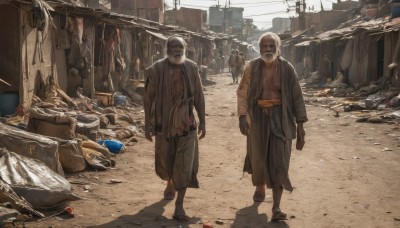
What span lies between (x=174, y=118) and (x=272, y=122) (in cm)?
95

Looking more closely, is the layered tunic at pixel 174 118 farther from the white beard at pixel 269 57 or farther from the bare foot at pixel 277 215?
the bare foot at pixel 277 215

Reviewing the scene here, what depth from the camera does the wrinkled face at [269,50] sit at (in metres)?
4.91

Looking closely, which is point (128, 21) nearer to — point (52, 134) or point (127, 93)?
point (127, 93)

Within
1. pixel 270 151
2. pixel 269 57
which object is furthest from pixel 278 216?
pixel 269 57

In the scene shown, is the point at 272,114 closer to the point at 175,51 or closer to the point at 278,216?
the point at 278,216

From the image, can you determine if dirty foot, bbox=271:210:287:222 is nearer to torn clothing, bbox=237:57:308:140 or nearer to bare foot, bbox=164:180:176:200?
torn clothing, bbox=237:57:308:140

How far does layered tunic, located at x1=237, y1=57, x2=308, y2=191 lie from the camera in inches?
191

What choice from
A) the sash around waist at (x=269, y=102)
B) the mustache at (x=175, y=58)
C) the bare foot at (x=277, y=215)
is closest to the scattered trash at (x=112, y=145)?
the mustache at (x=175, y=58)

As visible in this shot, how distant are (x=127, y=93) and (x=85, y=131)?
7.51 meters

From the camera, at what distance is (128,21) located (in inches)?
535

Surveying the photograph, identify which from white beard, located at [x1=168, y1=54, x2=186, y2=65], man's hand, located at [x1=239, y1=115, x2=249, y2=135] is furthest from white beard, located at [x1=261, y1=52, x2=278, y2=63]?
white beard, located at [x1=168, y1=54, x2=186, y2=65]

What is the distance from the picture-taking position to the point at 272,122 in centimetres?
490

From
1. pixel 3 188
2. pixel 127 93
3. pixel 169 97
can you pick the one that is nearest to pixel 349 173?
pixel 169 97

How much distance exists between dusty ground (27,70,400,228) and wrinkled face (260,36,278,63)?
1.51 meters
